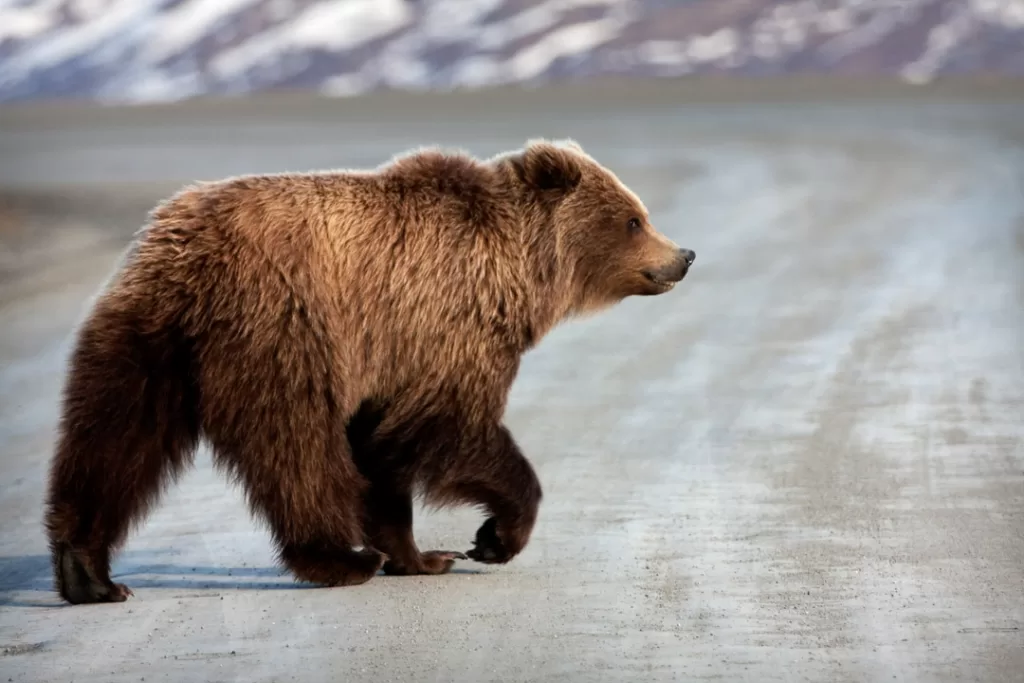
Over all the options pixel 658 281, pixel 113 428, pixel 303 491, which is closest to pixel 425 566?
pixel 303 491

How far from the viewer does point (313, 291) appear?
263 inches

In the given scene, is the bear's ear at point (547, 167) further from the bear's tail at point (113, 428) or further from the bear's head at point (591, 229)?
the bear's tail at point (113, 428)

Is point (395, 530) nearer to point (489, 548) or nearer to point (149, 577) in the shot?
point (489, 548)

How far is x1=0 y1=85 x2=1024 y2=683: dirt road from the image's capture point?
6.05m

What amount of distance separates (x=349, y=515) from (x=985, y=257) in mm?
9825

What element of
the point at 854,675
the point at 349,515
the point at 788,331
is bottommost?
the point at 788,331

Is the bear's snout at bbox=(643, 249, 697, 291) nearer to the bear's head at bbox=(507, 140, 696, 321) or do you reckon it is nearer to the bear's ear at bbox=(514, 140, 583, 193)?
the bear's head at bbox=(507, 140, 696, 321)

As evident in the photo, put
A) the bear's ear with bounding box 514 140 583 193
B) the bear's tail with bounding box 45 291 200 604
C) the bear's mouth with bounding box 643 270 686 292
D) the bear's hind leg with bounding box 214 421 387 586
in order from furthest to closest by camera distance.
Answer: the bear's mouth with bounding box 643 270 686 292, the bear's ear with bounding box 514 140 583 193, the bear's hind leg with bounding box 214 421 387 586, the bear's tail with bounding box 45 291 200 604

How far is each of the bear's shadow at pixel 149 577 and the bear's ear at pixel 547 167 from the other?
1484 mm

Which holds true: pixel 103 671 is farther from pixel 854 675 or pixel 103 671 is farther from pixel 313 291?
pixel 854 675

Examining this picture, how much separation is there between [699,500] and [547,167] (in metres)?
1.74

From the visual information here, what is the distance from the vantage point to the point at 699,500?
8320mm

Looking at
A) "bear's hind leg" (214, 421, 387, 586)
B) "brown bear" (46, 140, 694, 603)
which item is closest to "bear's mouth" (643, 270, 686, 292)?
"brown bear" (46, 140, 694, 603)

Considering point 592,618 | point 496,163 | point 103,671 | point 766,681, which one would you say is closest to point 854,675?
point 766,681
